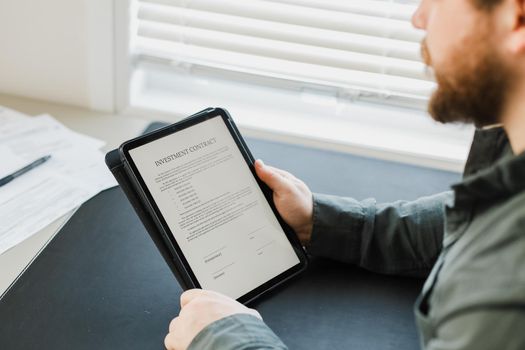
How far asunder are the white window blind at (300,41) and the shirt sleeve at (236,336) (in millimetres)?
649

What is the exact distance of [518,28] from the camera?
0.62 m

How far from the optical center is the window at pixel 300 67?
118 centimetres

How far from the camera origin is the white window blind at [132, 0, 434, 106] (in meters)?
1.17

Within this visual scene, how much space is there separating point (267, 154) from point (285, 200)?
30cm

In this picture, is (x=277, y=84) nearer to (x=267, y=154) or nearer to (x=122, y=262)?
(x=267, y=154)

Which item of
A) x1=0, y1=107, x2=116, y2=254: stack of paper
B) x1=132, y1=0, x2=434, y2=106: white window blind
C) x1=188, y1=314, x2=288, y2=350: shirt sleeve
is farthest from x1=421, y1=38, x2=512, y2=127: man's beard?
x1=0, y1=107, x2=116, y2=254: stack of paper

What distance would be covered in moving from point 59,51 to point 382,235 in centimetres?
75

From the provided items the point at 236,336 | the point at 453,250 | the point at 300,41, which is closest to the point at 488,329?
the point at 453,250

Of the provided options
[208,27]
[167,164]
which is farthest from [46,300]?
[208,27]

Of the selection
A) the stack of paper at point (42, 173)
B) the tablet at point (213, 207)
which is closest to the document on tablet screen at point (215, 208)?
the tablet at point (213, 207)

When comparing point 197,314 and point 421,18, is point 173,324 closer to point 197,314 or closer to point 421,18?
point 197,314

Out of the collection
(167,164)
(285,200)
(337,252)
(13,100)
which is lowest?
(337,252)

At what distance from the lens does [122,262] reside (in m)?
0.89

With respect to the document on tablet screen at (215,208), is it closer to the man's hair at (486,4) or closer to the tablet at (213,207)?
the tablet at (213,207)
